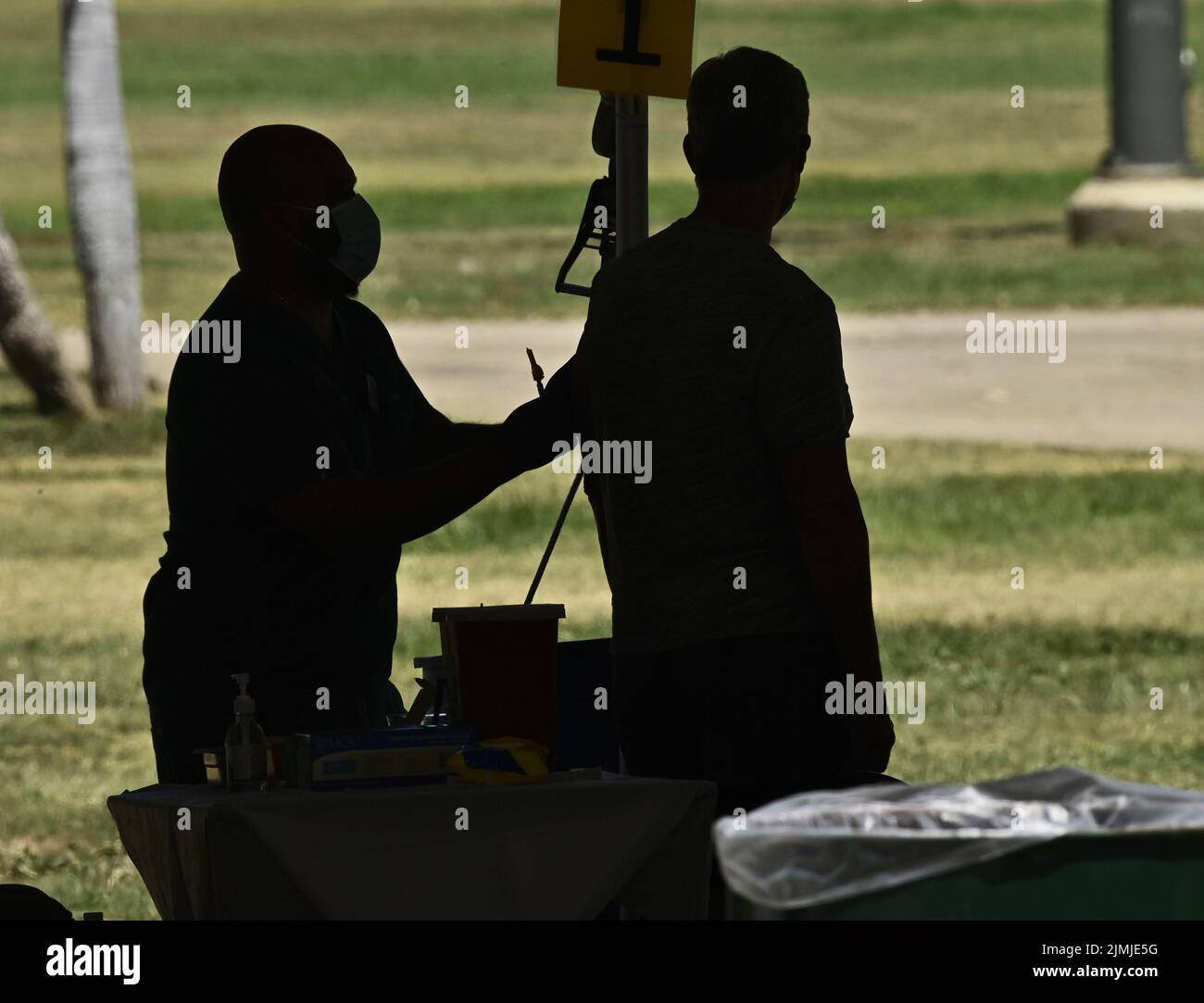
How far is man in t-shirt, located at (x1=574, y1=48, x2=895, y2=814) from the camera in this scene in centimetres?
412

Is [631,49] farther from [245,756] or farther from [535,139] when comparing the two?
[535,139]

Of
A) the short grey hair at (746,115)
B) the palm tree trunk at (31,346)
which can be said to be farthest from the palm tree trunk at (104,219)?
the short grey hair at (746,115)

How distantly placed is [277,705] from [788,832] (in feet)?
4.01

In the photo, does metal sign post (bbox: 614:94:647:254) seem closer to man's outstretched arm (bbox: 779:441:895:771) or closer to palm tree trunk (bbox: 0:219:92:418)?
man's outstretched arm (bbox: 779:441:895:771)

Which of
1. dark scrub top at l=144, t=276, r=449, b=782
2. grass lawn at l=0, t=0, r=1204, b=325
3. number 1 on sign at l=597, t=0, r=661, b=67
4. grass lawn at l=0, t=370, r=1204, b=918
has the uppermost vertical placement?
grass lawn at l=0, t=0, r=1204, b=325

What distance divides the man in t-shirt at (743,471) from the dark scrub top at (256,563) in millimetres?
525

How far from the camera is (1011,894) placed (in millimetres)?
3498

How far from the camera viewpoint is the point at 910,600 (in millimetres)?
11133

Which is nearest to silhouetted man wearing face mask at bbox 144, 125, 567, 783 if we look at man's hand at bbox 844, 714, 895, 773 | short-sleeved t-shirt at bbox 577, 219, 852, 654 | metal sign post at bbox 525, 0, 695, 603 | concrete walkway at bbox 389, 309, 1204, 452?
short-sleeved t-shirt at bbox 577, 219, 852, 654

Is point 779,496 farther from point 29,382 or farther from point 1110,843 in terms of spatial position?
point 29,382

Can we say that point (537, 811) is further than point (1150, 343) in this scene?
No

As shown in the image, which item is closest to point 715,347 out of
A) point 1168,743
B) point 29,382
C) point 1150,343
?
point 1168,743

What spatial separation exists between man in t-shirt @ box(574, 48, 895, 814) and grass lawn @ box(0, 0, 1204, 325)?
668 inches

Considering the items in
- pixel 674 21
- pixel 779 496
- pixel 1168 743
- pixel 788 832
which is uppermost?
pixel 674 21
